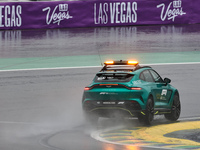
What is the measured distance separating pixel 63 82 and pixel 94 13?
15777mm

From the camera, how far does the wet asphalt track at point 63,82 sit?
13094mm

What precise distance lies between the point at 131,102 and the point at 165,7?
24.3m

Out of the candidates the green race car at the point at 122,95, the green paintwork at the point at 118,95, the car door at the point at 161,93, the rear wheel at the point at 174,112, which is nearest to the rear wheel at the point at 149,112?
the green race car at the point at 122,95

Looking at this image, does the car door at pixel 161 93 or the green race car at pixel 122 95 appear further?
the car door at pixel 161 93

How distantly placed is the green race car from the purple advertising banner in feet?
72.5

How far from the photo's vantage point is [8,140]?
492 inches

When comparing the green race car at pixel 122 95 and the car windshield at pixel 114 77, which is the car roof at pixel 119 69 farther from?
the car windshield at pixel 114 77

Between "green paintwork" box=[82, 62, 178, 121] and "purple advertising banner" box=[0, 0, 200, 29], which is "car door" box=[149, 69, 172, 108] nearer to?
"green paintwork" box=[82, 62, 178, 121]

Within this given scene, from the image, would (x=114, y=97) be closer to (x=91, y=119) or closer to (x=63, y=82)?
(x=91, y=119)

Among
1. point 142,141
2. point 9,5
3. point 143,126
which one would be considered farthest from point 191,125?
point 9,5

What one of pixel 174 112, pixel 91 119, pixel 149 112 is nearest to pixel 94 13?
pixel 174 112

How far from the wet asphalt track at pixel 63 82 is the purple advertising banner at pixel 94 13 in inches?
20.4

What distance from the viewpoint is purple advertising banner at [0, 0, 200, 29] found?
36375 millimetres

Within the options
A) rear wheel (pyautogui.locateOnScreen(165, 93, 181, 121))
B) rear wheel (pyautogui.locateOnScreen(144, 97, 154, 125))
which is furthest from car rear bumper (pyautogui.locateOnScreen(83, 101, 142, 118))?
rear wheel (pyautogui.locateOnScreen(165, 93, 181, 121))
